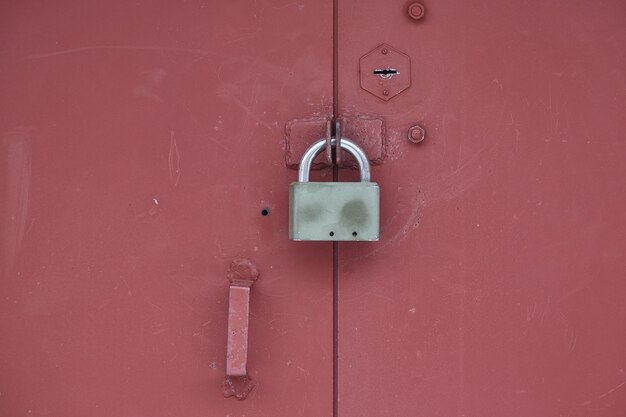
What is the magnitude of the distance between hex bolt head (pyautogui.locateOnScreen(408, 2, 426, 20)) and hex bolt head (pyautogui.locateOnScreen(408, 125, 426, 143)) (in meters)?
0.22

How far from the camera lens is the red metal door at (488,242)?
3.60 ft

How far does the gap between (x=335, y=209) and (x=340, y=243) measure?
17cm

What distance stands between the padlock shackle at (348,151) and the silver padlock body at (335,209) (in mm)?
42

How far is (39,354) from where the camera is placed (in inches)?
43.6

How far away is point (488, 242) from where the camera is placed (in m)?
1.10

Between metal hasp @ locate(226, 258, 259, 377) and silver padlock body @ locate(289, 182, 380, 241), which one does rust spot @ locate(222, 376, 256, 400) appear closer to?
metal hasp @ locate(226, 258, 259, 377)

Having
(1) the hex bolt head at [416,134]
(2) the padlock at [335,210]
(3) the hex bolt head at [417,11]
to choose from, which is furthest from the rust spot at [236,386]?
(3) the hex bolt head at [417,11]

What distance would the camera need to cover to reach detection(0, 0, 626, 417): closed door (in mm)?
1098

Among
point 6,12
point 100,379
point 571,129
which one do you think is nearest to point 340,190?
point 571,129

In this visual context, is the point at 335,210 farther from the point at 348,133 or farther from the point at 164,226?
the point at 164,226

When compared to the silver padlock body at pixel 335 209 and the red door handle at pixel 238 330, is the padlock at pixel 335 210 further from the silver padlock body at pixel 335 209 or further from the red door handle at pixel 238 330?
the red door handle at pixel 238 330

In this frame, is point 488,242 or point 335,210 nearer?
point 335,210

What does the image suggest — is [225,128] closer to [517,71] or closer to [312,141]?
[312,141]

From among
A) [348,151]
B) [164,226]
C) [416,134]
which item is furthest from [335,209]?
[164,226]
